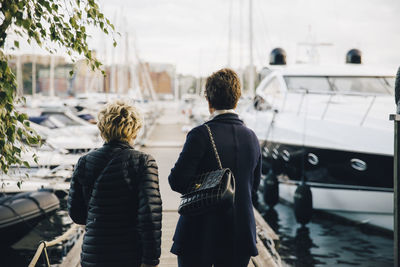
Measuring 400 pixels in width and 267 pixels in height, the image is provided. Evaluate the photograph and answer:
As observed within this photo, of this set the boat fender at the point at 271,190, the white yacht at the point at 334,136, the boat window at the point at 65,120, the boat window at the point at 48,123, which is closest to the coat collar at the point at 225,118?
the white yacht at the point at 334,136

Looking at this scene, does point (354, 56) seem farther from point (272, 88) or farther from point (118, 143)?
point (118, 143)

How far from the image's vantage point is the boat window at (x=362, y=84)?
10.2 m

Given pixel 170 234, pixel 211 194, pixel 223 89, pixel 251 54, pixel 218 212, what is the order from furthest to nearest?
pixel 251 54
pixel 170 234
pixel 223 89
pixel 218 212
pixel 211 194

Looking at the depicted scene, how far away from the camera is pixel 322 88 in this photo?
1090cm

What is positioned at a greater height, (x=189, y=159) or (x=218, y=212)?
(x=189, y=159)

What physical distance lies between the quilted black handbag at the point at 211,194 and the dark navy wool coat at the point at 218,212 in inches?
2.9

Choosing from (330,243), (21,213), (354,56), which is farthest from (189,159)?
(354,56)

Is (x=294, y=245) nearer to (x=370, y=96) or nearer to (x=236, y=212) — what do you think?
(x=370, y=96)

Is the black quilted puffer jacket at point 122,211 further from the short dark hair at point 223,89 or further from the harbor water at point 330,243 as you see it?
the harbor water at point 330,243

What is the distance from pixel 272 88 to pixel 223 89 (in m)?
9.73

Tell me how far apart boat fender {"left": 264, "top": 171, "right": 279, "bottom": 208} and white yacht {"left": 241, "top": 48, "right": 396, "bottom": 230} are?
1.10ft

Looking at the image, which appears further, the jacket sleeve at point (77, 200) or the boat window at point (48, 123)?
the boat window at point (48, 123)

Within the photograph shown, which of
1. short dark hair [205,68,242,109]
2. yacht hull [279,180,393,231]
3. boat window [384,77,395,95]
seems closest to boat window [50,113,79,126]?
yacht hull [279,180,393,231]

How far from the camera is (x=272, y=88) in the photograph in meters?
12.2
